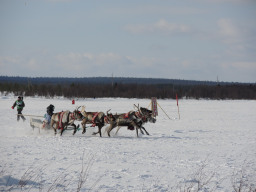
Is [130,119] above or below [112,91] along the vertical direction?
below

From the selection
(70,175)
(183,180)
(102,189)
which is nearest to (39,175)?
(70,175)

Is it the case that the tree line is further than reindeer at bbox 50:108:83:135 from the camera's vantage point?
Yes

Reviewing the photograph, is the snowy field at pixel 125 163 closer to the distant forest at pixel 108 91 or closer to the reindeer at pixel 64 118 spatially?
the reindeer at pixel 64 118

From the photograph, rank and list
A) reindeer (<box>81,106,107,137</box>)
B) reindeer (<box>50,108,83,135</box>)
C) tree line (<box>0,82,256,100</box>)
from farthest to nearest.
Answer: tree line (<box>0,82,256,100</box>) < reindeer (<box>81,106,107,137</box>) < reindeer (<box>50,108,83,135</box>)

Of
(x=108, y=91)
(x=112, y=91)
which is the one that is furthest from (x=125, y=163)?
(x=112, y=91)

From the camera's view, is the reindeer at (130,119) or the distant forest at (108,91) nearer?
the reindeer at (130,119)

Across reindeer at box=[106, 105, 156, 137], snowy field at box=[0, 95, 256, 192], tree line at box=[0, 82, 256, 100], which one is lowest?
snowy field at box=[0, 95, 256, 192]

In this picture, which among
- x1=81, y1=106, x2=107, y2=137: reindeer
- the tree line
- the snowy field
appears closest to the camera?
the snowy field

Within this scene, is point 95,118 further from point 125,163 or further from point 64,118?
point 125,163

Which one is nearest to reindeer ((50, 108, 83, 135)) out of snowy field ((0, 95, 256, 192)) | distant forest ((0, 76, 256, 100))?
snowy field ((0, 95, 256, 192))

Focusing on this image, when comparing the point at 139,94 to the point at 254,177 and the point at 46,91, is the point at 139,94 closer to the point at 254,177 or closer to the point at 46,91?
the point at 46,91

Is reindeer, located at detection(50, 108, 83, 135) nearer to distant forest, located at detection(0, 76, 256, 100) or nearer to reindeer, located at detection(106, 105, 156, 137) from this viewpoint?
reindeer, located at detection(106, 105, 156, 137)

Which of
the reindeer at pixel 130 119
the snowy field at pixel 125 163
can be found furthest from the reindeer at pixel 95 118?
the snowy field at pixel 125 163

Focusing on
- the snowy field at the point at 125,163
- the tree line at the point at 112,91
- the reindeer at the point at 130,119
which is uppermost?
the tree line at the point at 112,91
